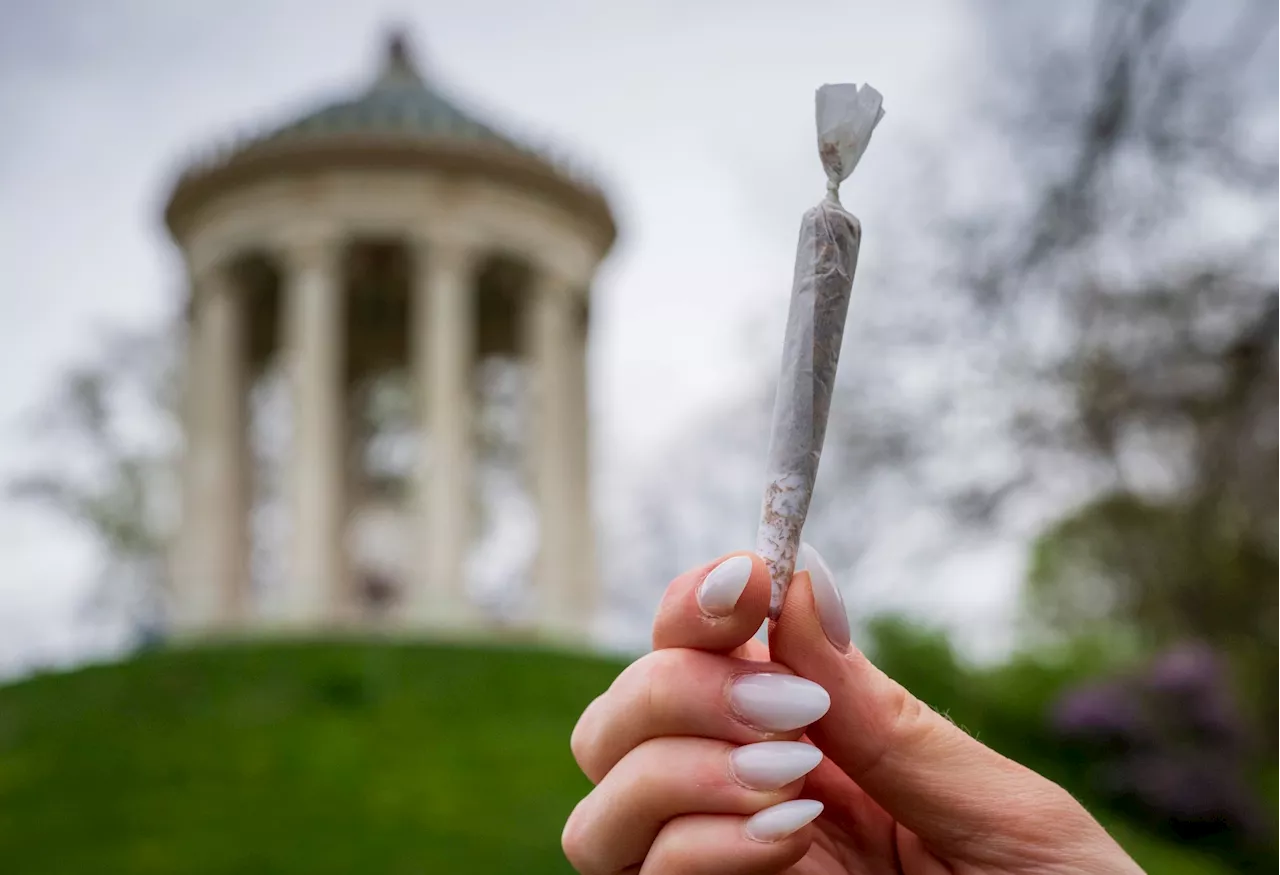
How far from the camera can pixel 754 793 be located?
1.80 m

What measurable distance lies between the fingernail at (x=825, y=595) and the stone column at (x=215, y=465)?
26.5 meters

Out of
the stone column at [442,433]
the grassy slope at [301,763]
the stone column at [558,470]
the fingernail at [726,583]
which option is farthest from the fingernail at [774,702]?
the stone column at [558,470]

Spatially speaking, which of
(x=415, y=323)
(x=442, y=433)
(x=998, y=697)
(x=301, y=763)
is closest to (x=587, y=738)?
(x=301, y=763)

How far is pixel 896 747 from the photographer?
202cm

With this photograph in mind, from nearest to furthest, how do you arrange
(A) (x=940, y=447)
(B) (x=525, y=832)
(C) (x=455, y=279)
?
1. (B) (x=525, y=832)
2. (A) (x=940, y=447)
3. (C) (x=455, y=279)

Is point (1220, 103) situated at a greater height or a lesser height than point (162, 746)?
greater

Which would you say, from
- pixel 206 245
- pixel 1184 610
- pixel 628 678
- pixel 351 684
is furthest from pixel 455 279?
pixel 628 678

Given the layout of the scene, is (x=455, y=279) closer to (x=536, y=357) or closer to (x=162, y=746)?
(x=536, y=357)

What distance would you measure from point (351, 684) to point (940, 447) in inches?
359

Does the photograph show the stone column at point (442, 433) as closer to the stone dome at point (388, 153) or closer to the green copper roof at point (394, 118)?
the stone dome at point (388, 153)

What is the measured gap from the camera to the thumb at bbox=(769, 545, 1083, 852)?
1.88m

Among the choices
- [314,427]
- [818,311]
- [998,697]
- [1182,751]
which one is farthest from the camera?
[314,427]

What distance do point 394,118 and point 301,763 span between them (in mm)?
16502

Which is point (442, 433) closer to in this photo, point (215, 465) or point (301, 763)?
point (215, 465)
